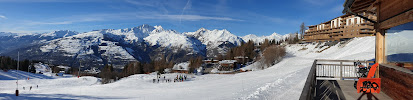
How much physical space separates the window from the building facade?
5986cm

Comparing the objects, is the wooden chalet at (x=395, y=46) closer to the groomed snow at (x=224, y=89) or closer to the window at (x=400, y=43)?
the window at (x=400, y=43)

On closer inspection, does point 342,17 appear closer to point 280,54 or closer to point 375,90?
point 280,54

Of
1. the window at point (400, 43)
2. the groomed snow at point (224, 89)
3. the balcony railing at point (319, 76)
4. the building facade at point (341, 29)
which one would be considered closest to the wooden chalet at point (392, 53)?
the window at point (400, 43)

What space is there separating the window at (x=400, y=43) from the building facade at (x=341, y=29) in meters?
59.9

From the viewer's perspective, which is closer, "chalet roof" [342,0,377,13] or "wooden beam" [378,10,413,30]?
"wooden beam" [378,10,413,30]

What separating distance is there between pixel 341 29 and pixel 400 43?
3054 inches

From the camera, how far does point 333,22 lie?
257ft

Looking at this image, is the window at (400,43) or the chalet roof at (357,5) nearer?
the window at (400,43)

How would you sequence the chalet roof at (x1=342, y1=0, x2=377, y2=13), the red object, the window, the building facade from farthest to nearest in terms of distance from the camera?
1. the building facade
2. the chalet roof at (x1=342, y1=0, x2=377, y2=13)
3. the red object
4. the window

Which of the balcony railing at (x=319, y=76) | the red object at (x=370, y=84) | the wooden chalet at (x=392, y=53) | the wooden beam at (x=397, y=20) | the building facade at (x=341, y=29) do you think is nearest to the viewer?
the balcony railing at (x=319, y=76)

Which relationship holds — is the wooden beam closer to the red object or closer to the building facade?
the red object

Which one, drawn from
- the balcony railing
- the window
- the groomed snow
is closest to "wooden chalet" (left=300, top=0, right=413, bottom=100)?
the window

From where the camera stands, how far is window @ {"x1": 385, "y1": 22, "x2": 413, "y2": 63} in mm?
5613

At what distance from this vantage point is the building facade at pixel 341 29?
204 ft
